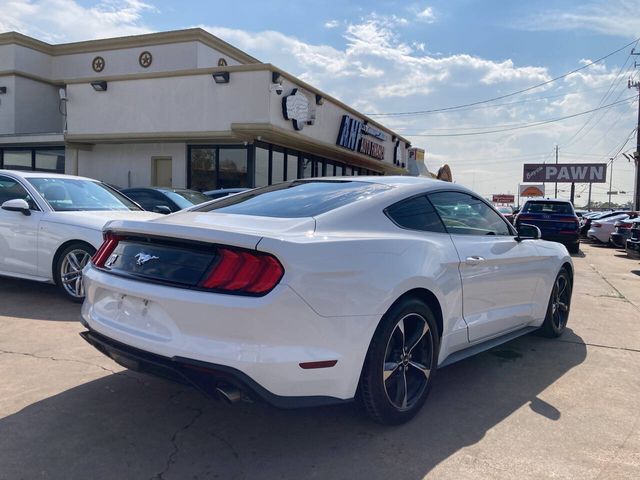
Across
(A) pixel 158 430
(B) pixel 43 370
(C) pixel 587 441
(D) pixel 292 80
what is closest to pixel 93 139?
(D) pixel 292 80

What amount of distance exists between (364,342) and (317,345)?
0.30 meters

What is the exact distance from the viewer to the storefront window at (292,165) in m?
18.8

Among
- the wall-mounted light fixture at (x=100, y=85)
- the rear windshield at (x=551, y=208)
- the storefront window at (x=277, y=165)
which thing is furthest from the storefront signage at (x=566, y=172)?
the wall-mounted light fixture at (x=100, y=85)

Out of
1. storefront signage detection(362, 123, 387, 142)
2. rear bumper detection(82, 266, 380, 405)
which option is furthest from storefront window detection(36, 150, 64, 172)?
rear bumper detection(82, 266, 380, 405)

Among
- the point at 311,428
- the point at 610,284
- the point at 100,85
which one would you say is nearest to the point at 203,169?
the point at 100,85

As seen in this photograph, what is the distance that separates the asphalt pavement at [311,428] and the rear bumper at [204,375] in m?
0.37

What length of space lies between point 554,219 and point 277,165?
882 centimetres

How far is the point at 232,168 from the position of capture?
648 inches

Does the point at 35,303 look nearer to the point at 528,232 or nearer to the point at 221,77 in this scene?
the point at 528,232

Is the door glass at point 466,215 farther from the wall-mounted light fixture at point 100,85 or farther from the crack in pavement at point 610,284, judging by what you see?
the wall-mounted light fixture at point 100,85

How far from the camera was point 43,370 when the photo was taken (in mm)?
4012

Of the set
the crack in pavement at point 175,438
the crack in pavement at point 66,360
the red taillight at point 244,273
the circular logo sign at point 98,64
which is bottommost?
the crack in pavement at point 175,438

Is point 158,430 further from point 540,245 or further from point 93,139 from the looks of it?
point 93,139

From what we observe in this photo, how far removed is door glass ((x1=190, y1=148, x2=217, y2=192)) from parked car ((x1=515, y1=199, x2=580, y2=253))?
9232 mm
